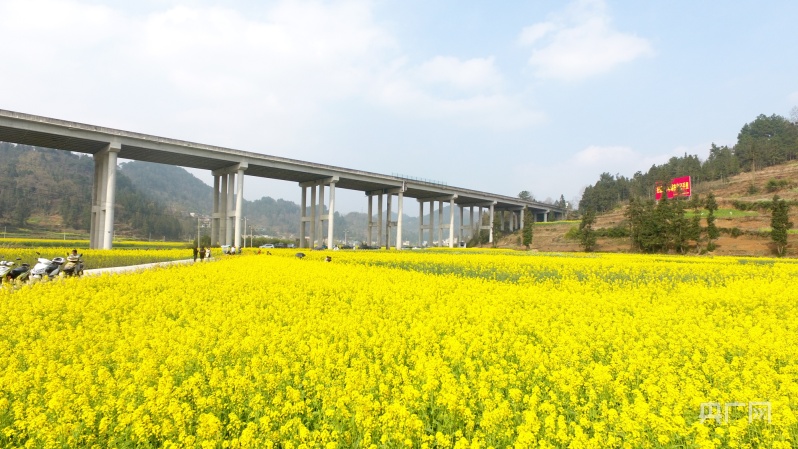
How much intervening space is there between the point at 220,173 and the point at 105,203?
55.3 ft

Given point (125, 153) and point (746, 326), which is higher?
point (125, 153)

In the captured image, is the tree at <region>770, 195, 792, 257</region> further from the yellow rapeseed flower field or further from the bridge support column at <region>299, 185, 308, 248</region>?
the bridge support column at <region>299, 185, 308, 248</region>

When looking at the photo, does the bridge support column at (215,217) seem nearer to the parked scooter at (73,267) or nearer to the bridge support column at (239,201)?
the bridge support column at (239,201)

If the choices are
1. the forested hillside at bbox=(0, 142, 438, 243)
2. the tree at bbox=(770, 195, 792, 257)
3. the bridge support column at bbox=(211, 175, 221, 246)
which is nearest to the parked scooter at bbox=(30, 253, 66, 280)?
the bridge support column at bbox=(211, 175, 221, 246)

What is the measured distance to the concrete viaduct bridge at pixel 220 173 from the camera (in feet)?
129

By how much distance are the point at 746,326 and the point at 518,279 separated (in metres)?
7.99

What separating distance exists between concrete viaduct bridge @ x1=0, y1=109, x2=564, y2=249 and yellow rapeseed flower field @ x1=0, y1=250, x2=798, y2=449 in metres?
37.4

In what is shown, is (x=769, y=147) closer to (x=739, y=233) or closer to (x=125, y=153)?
(x=739, y=233)

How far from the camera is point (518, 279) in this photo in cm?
1494

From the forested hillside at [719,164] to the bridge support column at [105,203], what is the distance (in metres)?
89.6

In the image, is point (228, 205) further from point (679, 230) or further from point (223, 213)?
point (679, 230)

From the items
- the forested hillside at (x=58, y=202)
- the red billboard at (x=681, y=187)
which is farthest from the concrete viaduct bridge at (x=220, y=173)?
the forested hillside at (x=58, y=202)

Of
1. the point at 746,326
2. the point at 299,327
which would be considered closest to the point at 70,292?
the point at 299,327

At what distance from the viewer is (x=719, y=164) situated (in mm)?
100750
